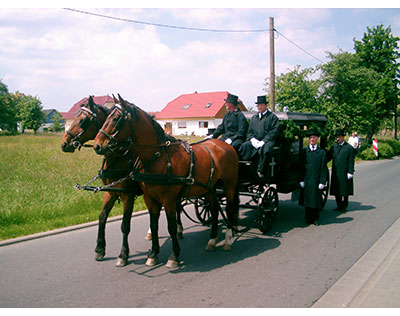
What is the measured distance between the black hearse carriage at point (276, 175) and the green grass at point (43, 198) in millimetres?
2582

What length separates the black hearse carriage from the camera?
6.41 m

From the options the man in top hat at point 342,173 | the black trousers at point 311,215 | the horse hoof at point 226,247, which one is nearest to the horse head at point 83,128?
the horse hoof at point 226,247

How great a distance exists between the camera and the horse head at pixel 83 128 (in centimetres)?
488

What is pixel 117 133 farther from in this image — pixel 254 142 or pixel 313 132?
pixel 313 132

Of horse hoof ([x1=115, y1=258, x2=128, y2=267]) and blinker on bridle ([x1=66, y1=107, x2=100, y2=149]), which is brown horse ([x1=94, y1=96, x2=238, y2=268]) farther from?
blinker on bridle ([x1=66, y1=107, x2=100, y2=149])

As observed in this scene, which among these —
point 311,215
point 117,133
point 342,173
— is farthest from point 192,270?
point 342,173

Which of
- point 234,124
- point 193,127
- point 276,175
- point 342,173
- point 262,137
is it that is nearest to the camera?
point 234,124

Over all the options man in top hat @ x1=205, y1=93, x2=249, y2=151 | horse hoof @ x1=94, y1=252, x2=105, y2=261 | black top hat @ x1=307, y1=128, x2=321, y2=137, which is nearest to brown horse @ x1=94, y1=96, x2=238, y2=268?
horse hoof @ x1=94, y1=252, x2=105, y2=261

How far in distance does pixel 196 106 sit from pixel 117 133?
46508 millimetres

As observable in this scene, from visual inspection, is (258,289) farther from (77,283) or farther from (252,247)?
(77,283)

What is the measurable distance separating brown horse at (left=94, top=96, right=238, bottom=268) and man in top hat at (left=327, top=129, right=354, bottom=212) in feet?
14.3

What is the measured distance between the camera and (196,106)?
50062mm

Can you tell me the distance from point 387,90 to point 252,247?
114 feet

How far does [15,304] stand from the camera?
11.7 feet
